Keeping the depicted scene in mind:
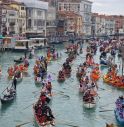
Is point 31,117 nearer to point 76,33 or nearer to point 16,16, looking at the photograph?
point 16,16

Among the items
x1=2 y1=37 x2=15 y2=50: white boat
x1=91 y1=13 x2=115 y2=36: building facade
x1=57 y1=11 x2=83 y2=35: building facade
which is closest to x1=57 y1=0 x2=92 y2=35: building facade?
x1=91 y1=13 x2=115 y2=36: building facade

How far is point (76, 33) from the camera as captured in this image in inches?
4722

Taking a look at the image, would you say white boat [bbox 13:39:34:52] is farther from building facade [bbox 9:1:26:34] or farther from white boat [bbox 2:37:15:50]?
building facade [bbox 9:1:26:34]

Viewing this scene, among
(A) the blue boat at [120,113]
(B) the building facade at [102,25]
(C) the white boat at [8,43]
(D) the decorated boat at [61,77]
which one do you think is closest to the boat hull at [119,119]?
(A) the blue boat at [120,113]

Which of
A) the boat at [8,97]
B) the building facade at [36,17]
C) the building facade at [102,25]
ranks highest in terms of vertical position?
the building facade at [36,17]

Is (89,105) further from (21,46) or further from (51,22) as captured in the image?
(51,22)

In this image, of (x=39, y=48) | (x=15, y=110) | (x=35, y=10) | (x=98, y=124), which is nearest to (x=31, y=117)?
(x=15, y=110)

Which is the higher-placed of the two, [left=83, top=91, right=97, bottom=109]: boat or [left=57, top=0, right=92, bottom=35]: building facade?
[left=57, top=0, right=92, bottom=35]: building facade

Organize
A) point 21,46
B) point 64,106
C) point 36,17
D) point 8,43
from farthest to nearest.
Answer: point 36,17, point 8,43, point 21,46, point 64,106

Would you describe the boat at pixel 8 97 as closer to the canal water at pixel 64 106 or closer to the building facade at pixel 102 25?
the canal water at pixel 64 106

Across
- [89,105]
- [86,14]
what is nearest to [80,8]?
[86,14]

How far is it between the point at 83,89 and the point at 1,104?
7.66 meters

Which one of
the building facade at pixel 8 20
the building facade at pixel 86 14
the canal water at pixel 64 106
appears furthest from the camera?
the building facade at pixel 86 14

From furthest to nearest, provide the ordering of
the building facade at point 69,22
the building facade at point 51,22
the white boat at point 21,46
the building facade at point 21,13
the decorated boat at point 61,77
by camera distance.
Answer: the building facade at point 69,22
the building facade at point 51,22
the building facade at point 21,13
the white boat at point 21,46
the decorated boat at point 61,77
